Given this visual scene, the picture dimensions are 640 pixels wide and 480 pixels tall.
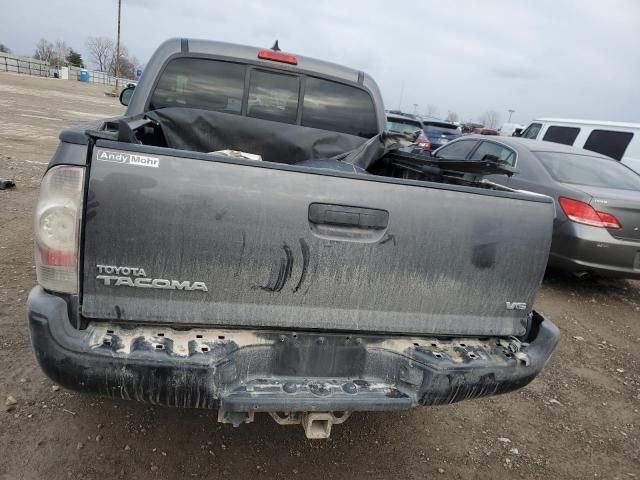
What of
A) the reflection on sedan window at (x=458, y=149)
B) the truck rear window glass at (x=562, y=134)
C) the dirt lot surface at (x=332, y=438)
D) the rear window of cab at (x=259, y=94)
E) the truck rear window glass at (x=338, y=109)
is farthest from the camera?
the truck rear window glass at (x=562, y=134)

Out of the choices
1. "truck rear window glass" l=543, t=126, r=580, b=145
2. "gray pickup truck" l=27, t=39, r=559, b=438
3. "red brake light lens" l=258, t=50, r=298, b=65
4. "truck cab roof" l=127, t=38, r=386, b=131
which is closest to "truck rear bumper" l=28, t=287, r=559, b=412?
"gray pickup truck" l=27, t=39, r=559, b=438

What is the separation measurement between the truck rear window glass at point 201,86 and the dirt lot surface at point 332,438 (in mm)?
2040

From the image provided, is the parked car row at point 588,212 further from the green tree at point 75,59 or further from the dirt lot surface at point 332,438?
the green tree at point 75,59

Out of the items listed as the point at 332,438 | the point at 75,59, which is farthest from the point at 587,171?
the point at 75,59

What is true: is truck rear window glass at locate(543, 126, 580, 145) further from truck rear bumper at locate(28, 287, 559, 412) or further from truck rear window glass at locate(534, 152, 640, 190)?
truck rear bumper at locate(28, 287, 559, 412)

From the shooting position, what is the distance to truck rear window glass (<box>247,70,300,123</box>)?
148 inches

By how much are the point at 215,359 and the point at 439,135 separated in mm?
16456

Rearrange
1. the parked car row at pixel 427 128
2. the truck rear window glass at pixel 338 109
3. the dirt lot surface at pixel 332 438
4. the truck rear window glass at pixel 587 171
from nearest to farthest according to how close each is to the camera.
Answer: the dirt lot surface at pixel 332 438 < the truck rear window glass at pixel 338 109 < the truck rear window glass at pixel 587 171 < the parked car row at pixel 427 128

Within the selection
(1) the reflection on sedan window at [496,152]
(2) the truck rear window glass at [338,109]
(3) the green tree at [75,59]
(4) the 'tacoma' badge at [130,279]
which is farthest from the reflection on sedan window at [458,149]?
(3) the green tree at [75,59]

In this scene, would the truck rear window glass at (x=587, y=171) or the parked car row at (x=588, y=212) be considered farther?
the truck rear window glass at (x=587, y=171)

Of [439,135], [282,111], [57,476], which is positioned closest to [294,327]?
[57,476]

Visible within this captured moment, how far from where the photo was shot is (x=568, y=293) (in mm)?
5898

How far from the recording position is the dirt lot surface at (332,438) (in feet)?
8.18

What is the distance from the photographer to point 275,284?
2008 millimetres
